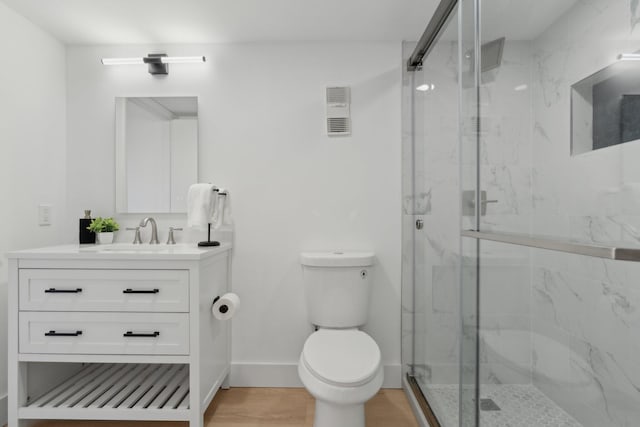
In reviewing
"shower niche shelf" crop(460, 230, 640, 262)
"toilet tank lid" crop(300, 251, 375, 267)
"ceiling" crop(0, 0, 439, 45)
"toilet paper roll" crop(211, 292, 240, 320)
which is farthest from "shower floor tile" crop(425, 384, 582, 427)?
"ceiling" crop(0, 0, 439, 45)

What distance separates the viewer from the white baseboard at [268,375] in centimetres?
222

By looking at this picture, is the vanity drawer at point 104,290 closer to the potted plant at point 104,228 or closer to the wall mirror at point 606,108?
the potted plant at point 104,228

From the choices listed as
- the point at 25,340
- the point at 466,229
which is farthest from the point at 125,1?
the point at 466,229

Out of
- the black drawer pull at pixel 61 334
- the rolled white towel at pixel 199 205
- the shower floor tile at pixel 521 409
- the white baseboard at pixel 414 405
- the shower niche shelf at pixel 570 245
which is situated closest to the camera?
the shower niche shelf at pixel 570 245

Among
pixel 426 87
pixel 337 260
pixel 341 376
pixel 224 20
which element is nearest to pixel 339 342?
pixel 341 376

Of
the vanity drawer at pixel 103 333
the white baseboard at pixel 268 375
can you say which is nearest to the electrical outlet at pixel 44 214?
the vanity drawer at pixel 103 333

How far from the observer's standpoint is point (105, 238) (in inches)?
85.0

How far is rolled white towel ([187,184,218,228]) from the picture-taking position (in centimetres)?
197

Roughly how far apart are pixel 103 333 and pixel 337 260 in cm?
115

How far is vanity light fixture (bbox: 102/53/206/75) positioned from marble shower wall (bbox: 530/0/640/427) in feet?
6.11

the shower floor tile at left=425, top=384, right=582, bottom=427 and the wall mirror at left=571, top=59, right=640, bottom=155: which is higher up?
the wall mirror at left=571, top=59, right=640, bottom=155

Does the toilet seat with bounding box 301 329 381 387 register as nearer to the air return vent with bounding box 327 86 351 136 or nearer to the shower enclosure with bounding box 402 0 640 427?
the shower enclosure with bounding box 402 0 640 427

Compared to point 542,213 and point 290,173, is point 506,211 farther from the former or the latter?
point 290,173

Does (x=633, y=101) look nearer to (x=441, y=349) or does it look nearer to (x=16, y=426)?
(x=441, y=349)
